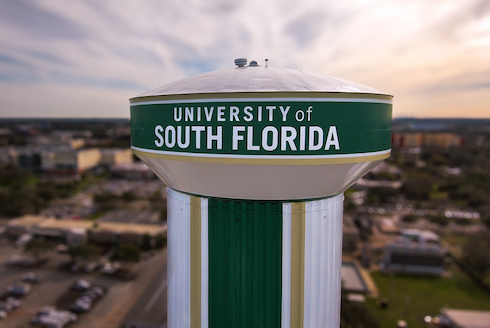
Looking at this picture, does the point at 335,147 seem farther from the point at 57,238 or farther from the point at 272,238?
the point at 57,238

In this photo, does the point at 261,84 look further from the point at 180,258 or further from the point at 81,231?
the point at 81,231

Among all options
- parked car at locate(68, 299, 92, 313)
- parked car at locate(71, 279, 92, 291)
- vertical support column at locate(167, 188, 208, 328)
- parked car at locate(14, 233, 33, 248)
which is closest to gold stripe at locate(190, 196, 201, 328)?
vertical support column at locate(167, 188, 208, 328)

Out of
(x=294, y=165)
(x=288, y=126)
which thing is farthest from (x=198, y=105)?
(x=294, y=165)

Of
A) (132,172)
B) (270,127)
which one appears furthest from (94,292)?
(132,172)

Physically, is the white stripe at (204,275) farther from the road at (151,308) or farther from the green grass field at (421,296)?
the green grass field at (421,296)

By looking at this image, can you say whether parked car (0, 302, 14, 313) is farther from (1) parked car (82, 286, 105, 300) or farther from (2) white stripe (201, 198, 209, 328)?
(2) white stripe (201, 198, 209, 328)

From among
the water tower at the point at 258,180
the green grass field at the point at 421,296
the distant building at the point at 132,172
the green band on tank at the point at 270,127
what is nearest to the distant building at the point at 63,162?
the distant building at the point at 132,172
